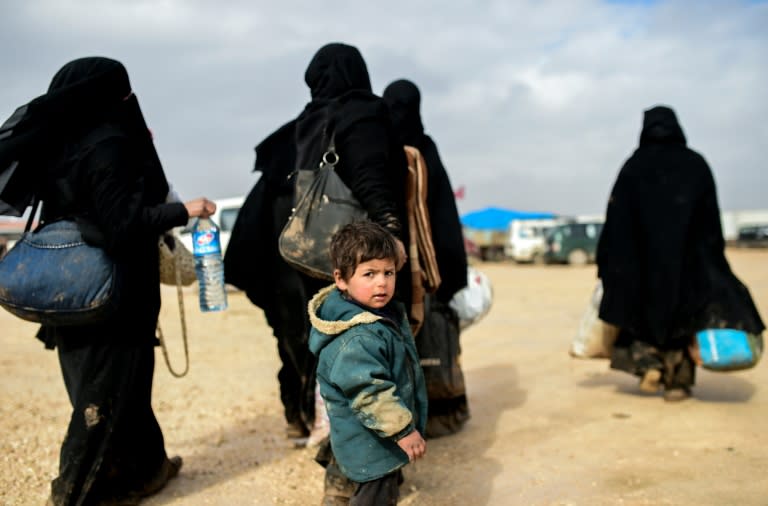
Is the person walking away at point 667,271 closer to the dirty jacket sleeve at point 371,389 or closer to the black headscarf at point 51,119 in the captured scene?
the dirty jacket sleeve at point 371,389

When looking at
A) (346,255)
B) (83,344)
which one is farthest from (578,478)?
(83,344)

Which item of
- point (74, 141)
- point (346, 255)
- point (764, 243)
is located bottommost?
point (764, 243)

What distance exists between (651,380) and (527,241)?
2557cm

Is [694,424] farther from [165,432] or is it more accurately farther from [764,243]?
[764,243]

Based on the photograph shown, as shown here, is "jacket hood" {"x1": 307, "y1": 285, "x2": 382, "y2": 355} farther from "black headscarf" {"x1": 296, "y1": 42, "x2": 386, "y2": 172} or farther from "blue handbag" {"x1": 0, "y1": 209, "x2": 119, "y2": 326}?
"black headscarf" {"x1": 296, "y1": 42, "x2": 386, "y2": 172}

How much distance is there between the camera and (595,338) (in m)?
5.46

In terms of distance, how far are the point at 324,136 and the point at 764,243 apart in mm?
35869

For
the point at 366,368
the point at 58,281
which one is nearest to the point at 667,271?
A: the point at 366,368

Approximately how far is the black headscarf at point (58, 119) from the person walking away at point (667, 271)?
11.2 feet

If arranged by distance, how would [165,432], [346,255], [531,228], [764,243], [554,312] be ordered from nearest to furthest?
[346,255]
[165,432]
[554,312]
[531,228]
[764,243]

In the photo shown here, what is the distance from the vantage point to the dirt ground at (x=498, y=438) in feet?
11.6

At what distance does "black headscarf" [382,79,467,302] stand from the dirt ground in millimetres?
1002

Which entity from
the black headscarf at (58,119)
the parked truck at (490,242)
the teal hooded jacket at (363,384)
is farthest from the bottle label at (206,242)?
the parked truck at (490,242)

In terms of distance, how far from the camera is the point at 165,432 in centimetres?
490
